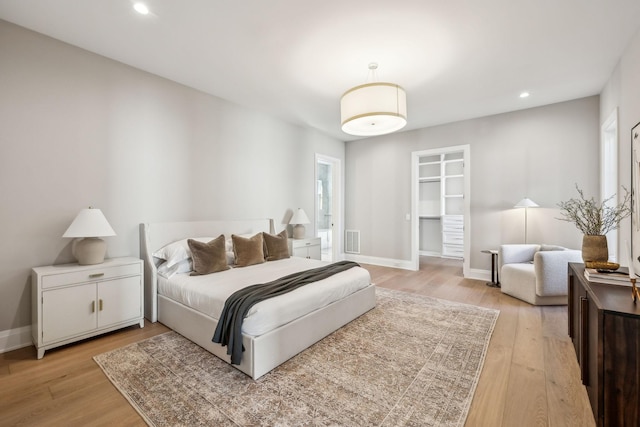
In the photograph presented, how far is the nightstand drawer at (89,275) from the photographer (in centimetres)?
235

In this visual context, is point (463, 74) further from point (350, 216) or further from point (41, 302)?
point (41, 302)

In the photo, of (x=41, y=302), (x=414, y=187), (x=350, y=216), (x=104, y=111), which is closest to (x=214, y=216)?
(x=104, y=111)

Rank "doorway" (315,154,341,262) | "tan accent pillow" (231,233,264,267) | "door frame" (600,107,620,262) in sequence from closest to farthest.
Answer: "tan accent pillow" (231,233,264,267) → "door frame" (600,107,620,262) → "doorway" (315,154,341,262)

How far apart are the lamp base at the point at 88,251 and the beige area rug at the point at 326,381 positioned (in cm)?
89

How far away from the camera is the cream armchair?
3441 millimetres

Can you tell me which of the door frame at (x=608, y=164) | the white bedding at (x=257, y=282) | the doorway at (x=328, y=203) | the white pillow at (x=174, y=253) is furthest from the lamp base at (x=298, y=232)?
the door frame at (x=608, y=164)

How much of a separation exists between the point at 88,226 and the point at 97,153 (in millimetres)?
875

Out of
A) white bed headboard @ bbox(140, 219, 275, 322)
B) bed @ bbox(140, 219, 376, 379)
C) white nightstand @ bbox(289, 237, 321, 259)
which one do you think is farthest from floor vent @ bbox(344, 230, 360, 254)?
white bed headboard @ bbox(140, 219, 275, 322)

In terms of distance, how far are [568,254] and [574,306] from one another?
1461 millimetres

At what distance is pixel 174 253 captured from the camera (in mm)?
3078

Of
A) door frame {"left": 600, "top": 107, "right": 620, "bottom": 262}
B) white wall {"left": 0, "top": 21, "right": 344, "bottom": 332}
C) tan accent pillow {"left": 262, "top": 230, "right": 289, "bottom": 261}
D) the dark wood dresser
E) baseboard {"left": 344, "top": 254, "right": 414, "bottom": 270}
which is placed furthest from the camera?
baseboard {"left": 344, "top": 254, "right": 414, "bottom": 270}

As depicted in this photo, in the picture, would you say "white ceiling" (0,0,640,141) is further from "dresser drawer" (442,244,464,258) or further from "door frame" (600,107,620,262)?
"dresser drawer" (442,244,464,258)

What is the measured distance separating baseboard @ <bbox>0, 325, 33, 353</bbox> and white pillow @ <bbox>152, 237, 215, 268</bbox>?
1185 mm

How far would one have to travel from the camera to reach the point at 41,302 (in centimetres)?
230
